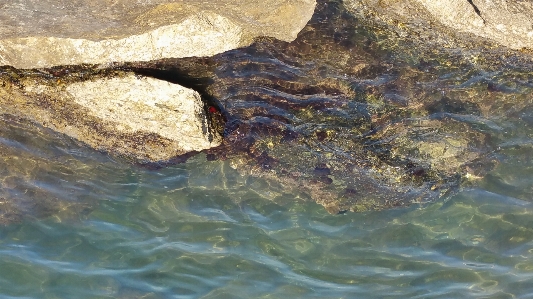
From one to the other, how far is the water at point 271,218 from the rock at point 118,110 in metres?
0.24

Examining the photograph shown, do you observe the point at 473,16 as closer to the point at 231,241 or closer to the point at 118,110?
the point at 231,241

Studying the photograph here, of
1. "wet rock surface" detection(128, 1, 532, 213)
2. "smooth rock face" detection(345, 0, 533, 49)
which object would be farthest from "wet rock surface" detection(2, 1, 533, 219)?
"smooth rock face" detection(345, 0, 533, 49)

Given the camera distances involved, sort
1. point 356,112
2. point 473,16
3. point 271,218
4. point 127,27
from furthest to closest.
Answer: point 473,16
point 356,112
point 271,218
point 127,27

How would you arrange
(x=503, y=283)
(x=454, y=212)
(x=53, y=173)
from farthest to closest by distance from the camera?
(x=53, y=173) < (x=454, y=212) < (x=503, y=283)

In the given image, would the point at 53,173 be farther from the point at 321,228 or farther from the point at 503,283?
the point at 503,283

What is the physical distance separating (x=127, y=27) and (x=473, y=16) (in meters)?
4.41

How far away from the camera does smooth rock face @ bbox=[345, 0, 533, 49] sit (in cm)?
701

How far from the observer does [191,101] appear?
20.1ft

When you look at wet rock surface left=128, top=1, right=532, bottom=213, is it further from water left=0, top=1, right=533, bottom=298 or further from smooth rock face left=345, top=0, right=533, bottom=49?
smooth rock face left=345, top=0, right=533, bottom=49

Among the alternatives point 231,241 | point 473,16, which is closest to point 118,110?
point 231,241

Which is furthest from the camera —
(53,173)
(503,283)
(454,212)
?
(53,173)

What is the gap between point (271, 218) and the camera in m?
6.48

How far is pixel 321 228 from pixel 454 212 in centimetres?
159

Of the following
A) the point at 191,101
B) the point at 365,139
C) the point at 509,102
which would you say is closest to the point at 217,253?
the point at 191,101
